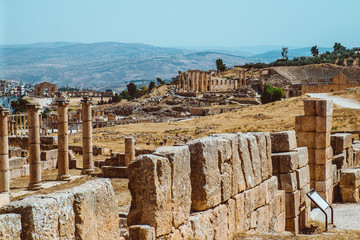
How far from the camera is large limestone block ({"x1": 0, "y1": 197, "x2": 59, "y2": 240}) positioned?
4473mm

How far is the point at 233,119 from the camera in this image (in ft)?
185

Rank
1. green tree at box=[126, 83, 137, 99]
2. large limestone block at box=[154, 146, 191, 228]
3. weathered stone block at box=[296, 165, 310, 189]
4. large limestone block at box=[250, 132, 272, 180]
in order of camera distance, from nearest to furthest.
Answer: large limestone block at box=[154, 146, 191, 228]
large limestone block at box=[250, 132, 272, 180]
weathered stone block at box=[296, 165, 310, 189]
green tree at box=[126, 83, 137, 99]

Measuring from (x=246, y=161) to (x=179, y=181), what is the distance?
97.7 inches

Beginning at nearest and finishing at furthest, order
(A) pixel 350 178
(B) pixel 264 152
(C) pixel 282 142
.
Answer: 1. (B) pixel 264 152
2. (C) pixel 282 142
3. (A) pixel 350 178

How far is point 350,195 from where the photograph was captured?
1616cm

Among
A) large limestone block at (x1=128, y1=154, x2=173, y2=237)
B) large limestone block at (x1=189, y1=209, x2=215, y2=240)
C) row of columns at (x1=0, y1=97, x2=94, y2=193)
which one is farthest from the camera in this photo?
row of columns at (x1=0, y1=97, x2=94, y2=193)

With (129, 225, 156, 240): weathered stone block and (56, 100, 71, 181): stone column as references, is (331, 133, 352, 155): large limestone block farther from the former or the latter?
(129, 225, 156, 240): weathered stone block

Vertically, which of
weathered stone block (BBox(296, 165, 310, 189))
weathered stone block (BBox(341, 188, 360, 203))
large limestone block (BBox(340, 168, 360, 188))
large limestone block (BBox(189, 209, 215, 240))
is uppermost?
large limestone block (BBox(189, 209, 215, 240))

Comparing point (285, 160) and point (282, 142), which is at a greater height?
point (282, 142)

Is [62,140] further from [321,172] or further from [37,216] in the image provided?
[37,216]

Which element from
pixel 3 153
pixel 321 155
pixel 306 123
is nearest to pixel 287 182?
pixel 321 155

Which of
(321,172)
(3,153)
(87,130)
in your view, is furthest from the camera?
(87,130)

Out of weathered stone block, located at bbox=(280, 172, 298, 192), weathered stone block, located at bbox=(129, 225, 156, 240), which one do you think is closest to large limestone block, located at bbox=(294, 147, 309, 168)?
weathered stone block, located at bbox=(280, 172, 298, 192)

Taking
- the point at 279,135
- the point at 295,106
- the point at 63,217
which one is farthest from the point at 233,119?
the point at 63,217
